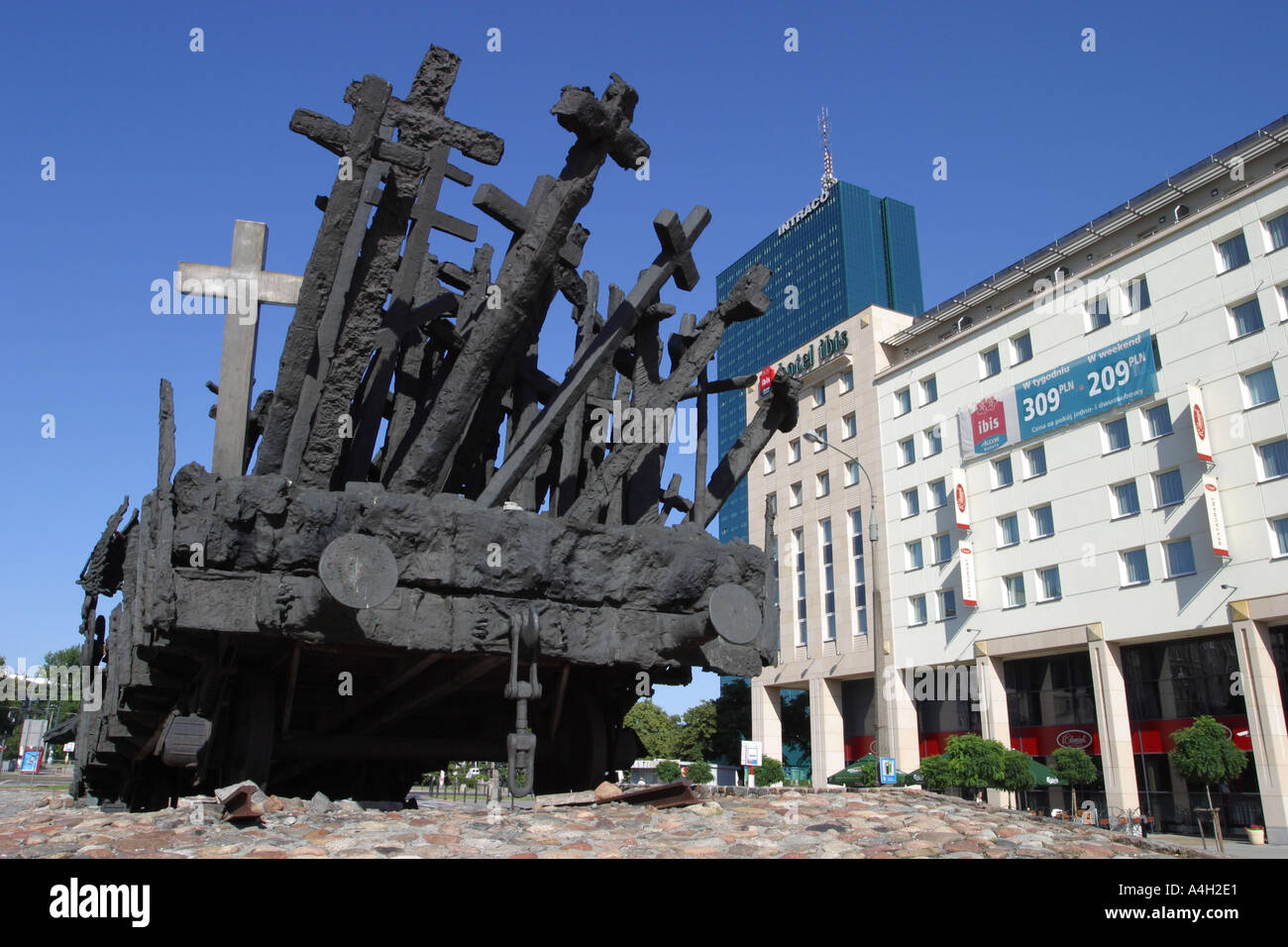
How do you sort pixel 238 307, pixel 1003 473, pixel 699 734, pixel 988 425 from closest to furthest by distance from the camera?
pixel 238 307
pixel 1003 473
pixel 988 425
pixel 699 734

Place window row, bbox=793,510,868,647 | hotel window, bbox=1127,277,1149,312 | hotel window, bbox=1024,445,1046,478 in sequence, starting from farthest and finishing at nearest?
window row, bbox=793,510,868,647 < hotel window, bbox=1024,445,1046,478 < hotel window, bbox=1127,277,1149,312

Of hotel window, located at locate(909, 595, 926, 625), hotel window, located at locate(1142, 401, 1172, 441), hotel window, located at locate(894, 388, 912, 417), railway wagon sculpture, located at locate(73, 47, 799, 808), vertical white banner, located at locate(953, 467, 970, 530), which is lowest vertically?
railway wagon sculpture, located at locate(73, 47, 799, 808)

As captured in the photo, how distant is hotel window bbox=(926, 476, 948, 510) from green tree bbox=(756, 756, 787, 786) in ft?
42.5

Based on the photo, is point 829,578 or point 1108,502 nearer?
point 1108,502

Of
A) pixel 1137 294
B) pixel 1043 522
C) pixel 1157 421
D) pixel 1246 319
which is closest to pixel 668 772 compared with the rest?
pixel 1043 522

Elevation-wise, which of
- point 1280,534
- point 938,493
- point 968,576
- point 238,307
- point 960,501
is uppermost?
point 938,493

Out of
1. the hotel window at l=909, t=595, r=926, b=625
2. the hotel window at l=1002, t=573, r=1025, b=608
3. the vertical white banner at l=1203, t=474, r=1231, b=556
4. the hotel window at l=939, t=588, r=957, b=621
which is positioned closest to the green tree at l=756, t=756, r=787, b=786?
the hotel window at l=909, t=595, r=926, b=625

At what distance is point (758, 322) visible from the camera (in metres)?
108

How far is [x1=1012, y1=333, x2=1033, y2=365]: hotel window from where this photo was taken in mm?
35500

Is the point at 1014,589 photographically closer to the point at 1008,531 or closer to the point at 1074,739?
the point at 1008,531

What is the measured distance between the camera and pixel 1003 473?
3581 centimetres

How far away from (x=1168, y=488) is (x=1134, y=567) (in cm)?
270

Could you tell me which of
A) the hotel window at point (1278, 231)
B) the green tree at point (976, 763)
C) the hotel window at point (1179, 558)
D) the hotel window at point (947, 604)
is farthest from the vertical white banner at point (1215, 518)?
the hotel window at point (947, 604)

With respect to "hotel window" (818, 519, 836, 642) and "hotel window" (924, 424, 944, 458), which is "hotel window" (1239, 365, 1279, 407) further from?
"hotel window" (818, 519, 836, 642)
